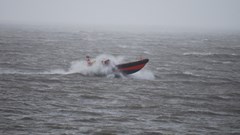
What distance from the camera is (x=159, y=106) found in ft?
83.4

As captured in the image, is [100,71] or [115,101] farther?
[100,71]

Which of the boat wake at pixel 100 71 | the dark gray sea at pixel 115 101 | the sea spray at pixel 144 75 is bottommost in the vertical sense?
the dark gray sea at pixel 115 101

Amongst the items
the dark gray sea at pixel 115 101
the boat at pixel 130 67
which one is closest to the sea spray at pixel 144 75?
the dark gray sea at pixel 115 101

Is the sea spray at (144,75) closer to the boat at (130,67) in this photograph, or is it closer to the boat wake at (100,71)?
the boat wake at (100,71)

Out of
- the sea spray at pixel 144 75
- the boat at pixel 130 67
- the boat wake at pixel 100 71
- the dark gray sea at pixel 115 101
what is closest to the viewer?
the dark gray sea at pixel 115 101

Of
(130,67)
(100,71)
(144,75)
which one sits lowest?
(144,75)

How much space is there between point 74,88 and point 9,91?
5.18 metres

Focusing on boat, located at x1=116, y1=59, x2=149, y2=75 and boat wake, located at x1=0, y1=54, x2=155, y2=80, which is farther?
boat wake, located at x1=0, y1=54, x2=155, y2=80

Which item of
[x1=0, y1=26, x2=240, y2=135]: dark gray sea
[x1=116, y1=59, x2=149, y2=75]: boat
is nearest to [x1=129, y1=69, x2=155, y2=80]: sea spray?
[x1=0, y1=26, x2=240, y2=135]: dark gray sea

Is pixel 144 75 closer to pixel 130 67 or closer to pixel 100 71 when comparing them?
pixel 130 67

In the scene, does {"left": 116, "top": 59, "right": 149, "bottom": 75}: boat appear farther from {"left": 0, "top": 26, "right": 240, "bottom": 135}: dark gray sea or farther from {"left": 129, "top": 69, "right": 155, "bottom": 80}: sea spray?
{"left": 129, "top": 69, "right": 155, "bottom": 80}: sea spray

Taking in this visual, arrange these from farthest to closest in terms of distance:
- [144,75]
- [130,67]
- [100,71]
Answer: [144,75]
[100,71]
[130,67]

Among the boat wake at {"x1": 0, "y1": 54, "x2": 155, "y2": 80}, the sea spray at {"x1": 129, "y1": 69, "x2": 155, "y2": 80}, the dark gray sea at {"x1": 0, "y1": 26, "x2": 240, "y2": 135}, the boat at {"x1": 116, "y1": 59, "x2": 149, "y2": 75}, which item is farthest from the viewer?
the sea spray at {"x1": 129, "y1": 69, "x2": 155, "y2": 80}

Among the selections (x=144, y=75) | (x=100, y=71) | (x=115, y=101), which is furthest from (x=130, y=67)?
(x=115, y=101)
